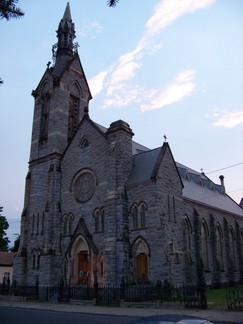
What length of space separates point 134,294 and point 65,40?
3213 cm

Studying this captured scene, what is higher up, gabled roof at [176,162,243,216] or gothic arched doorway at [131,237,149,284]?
gabled roof at [176,162,243,216]

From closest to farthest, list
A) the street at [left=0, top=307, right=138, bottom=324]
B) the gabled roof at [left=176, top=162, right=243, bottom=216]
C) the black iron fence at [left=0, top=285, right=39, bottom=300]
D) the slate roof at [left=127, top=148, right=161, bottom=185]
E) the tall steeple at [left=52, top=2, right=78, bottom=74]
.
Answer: the street at [left=0, top=307, right=138, bottom=324]
the slate roof at [left=127, top=148, right=161, bottom=185]
the black iron fence at [left=0, top=285, right=39, bottom=300]
the gabled roof at [left=176, top=162, right=243, bottom=216]
the tall steeple at [left=52, top=2, right=78, bottom=74]

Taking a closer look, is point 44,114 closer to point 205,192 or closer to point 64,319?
point 205,192

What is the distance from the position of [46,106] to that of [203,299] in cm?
2748

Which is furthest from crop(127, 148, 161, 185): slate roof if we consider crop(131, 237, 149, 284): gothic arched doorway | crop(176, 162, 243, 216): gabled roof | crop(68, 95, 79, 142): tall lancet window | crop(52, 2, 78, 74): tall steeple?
crop(52, 2, 78, 74): tall steeple

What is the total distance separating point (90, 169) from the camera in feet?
103

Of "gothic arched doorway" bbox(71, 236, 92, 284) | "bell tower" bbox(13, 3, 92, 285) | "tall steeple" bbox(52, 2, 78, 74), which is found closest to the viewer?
"gothic arched doorway" bbox(71, 236, 92, 284)

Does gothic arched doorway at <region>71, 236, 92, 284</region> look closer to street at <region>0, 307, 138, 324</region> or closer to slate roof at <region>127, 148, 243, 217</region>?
slate roof at <region>127, 148, 243, 217</region>

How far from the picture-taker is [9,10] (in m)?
5.81

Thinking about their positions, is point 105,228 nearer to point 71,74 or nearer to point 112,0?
point 71,74

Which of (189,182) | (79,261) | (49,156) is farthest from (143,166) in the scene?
(189,182)

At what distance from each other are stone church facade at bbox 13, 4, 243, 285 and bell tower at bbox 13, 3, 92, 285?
3.9 inches

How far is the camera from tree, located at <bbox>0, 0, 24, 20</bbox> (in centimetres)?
573

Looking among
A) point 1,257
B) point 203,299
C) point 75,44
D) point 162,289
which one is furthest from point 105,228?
point 1,257
